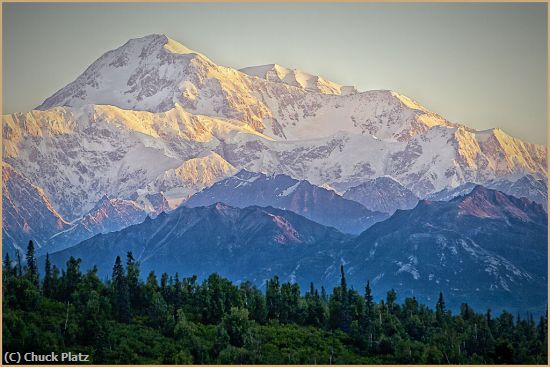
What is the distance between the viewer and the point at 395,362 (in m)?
148

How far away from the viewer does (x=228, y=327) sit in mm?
150125

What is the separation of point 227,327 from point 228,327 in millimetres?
179

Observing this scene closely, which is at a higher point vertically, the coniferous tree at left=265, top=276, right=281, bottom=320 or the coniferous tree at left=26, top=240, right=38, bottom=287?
the coniferous tree at left=26, top=240, right=38, bottom=287

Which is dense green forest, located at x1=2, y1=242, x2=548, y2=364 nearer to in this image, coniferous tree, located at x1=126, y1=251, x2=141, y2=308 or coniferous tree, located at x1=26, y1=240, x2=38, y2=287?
coniferous tree, located at x1=126, y1=251, x2=141, y2=308

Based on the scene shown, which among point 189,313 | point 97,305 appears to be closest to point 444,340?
point 189,313

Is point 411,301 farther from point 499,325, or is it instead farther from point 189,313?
point 189,313

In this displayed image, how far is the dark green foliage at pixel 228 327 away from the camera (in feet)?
458

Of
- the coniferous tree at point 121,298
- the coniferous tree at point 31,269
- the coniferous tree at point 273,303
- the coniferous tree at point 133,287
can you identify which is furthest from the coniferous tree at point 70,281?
the coniferous tree at point 273,303

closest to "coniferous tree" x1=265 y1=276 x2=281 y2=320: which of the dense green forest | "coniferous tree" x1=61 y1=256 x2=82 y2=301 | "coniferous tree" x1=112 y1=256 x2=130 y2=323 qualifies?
the dense green forest

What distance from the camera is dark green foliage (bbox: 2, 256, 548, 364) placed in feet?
458

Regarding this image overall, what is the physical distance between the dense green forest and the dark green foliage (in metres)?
0.16

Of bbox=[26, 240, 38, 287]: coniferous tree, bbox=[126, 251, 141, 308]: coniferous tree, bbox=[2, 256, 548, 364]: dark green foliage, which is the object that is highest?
bbox=[26, 240, 38, 287]: coniferous tree

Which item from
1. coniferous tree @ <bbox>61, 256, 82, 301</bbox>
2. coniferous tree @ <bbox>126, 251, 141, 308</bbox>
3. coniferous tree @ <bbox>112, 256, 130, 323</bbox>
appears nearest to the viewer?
coniferous tree @ <bbox>112, 256, 130, 323</bbox>

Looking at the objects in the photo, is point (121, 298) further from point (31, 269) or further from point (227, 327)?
point (31, 269)
